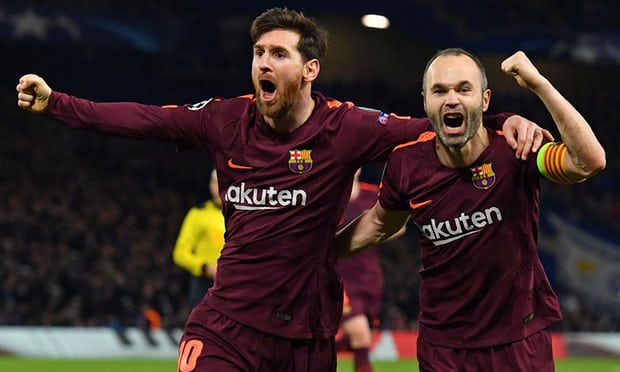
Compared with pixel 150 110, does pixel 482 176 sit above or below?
below

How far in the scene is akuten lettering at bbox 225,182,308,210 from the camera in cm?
489

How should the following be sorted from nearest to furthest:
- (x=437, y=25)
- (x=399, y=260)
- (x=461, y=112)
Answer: (x=461, y=112), (x=399, y=260), (x=437, y=25)

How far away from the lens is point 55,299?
1720cm

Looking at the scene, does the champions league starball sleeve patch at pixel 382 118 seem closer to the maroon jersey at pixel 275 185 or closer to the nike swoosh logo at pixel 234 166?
the maroon jersey at pixel 275 185

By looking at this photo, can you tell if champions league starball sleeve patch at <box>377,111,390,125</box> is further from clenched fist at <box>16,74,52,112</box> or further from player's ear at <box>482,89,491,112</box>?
clenched fist at <box>16,74,52,112</box>

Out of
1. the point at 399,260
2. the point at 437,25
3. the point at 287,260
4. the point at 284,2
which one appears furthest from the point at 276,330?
the point at 437,25

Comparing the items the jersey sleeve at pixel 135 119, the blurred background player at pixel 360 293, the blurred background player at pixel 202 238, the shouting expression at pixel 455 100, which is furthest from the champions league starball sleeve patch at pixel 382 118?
the blurred background player at pixel 202 238

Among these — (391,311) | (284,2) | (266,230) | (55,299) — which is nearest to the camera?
(266,230)

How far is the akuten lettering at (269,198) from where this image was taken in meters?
4.89

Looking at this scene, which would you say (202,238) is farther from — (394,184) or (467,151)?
(467,151)

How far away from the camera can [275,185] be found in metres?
4.90

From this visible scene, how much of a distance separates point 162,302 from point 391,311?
390 cm

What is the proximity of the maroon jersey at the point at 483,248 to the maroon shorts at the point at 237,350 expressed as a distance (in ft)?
1.97

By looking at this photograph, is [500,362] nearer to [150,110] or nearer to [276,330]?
[276,330]
